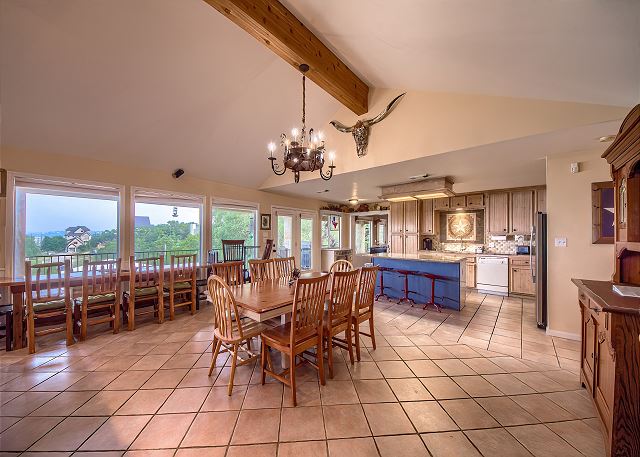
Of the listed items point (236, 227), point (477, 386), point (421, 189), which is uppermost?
point (421, 189)

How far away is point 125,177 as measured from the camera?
3873 mm

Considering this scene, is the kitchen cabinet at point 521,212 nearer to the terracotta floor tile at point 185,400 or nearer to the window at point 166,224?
the terracotta floor tile at point 185,400

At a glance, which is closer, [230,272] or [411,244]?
[230,272]

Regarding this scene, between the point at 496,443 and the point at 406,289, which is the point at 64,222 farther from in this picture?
the point at 406,289

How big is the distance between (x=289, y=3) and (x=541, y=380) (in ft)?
12.9

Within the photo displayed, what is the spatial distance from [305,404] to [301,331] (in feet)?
1.67

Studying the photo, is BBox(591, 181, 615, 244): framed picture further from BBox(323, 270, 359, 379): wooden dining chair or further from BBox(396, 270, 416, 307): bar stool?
BBox(323, 270, 359, 379): wooden dining chair

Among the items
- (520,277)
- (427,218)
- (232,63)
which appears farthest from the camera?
(427,218)

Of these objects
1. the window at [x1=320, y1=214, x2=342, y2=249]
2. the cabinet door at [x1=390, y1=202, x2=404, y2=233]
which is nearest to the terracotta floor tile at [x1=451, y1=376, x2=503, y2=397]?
the cabinet door at [x1=390, y1=202, x2=404, y2=233]

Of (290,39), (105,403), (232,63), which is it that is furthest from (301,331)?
(232,63)

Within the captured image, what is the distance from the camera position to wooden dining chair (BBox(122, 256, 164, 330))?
10.9ft

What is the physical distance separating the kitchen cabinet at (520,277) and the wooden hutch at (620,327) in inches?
137

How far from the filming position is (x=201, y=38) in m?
2.62

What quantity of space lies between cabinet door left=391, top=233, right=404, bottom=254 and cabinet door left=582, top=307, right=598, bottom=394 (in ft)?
15.6
